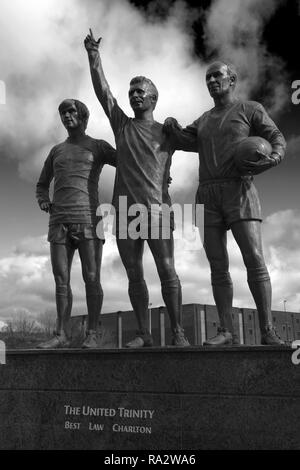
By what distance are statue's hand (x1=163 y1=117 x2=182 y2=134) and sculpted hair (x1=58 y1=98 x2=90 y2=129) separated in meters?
1.30

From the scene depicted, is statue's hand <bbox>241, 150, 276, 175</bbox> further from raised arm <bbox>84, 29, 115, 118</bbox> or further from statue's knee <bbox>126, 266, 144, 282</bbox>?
raised arm <bbox>84, 29, 115, 118</bbox>

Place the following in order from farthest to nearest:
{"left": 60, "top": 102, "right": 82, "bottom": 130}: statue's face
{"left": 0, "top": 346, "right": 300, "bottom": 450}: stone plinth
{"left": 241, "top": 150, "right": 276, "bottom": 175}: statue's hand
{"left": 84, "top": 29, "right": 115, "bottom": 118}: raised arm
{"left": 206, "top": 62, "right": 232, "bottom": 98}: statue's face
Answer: {"left": 60, "top": 102, "right": 82, "bottom": 130}: statue's face
{"left": 84, "top": 29, "right": 115, "bottom": 118}: raised arm
{"left": 206, "top": 62, "right": 232, "bottom": 98}: statue's face
{"left": 241, "top": 150, "right": 276, "bottom": 175}: statue's hand
{"left": 0, "top": 346, "right": 300, "bottom": 450}: stone plinth

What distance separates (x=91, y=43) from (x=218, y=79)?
1820 millimetres

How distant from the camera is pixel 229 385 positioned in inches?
194

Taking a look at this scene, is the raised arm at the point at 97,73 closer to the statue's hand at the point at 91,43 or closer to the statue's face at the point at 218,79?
the statue's hand at the point at 91,43

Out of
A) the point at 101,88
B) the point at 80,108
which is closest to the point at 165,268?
the point at 101,88

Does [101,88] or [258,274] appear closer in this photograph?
[258,274]

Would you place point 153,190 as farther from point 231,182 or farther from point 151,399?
point 151,399

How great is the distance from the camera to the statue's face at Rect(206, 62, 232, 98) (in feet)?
19.3

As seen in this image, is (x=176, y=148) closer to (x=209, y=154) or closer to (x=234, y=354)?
(x=209, y=154)

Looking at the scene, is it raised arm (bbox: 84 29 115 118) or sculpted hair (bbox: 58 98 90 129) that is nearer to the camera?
raised arm (bbox: 84 29 115 118)

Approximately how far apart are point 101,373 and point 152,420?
76 cm

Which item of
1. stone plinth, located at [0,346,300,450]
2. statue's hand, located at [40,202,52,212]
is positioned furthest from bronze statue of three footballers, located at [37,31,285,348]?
stone plinth, located at [0,346,300,450]

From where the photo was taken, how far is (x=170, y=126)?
6.28 meters
